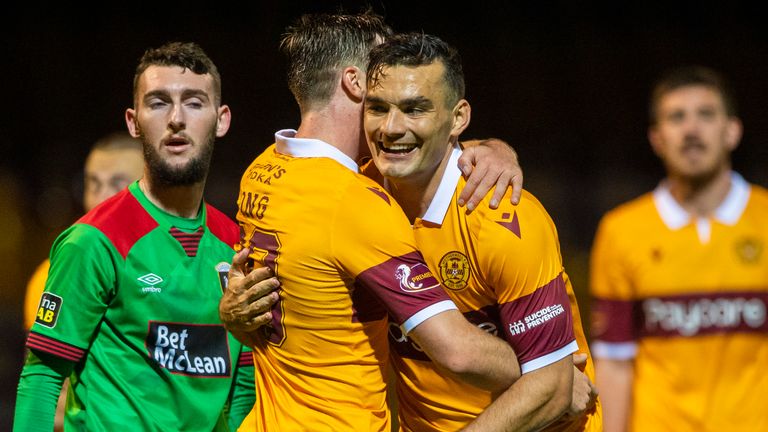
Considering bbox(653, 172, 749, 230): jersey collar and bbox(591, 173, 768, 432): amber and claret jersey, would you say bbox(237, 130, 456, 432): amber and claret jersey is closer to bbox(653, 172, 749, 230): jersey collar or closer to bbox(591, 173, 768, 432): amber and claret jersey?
bbox(591, 173, 768, 432): amber and claret jersey

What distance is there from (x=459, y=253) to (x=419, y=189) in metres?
0.26

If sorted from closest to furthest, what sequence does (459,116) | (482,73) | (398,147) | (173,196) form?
(398,147)
(459,116)
(173,196)
(482,73)

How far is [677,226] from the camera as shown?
5.25 metres

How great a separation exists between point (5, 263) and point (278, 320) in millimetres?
6832

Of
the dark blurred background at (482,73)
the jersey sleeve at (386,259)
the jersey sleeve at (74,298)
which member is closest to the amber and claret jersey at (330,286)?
the jersey sleeve at (386,259)

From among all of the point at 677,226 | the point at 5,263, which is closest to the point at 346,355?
the point at 677,226

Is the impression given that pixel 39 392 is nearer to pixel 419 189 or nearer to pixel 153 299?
pixel 153 299

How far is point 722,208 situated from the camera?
523cm

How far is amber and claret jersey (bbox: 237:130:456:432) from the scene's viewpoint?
297cm

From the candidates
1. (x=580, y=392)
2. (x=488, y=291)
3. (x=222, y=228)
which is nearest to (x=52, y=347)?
(x=222, y=228)

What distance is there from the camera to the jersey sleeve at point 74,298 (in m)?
3.38

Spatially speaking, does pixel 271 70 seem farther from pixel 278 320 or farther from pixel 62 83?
pixel 278 320

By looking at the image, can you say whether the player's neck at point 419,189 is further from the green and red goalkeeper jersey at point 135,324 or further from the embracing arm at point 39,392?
the embracing arm at point 39,392

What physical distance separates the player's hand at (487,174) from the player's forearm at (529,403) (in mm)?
520
